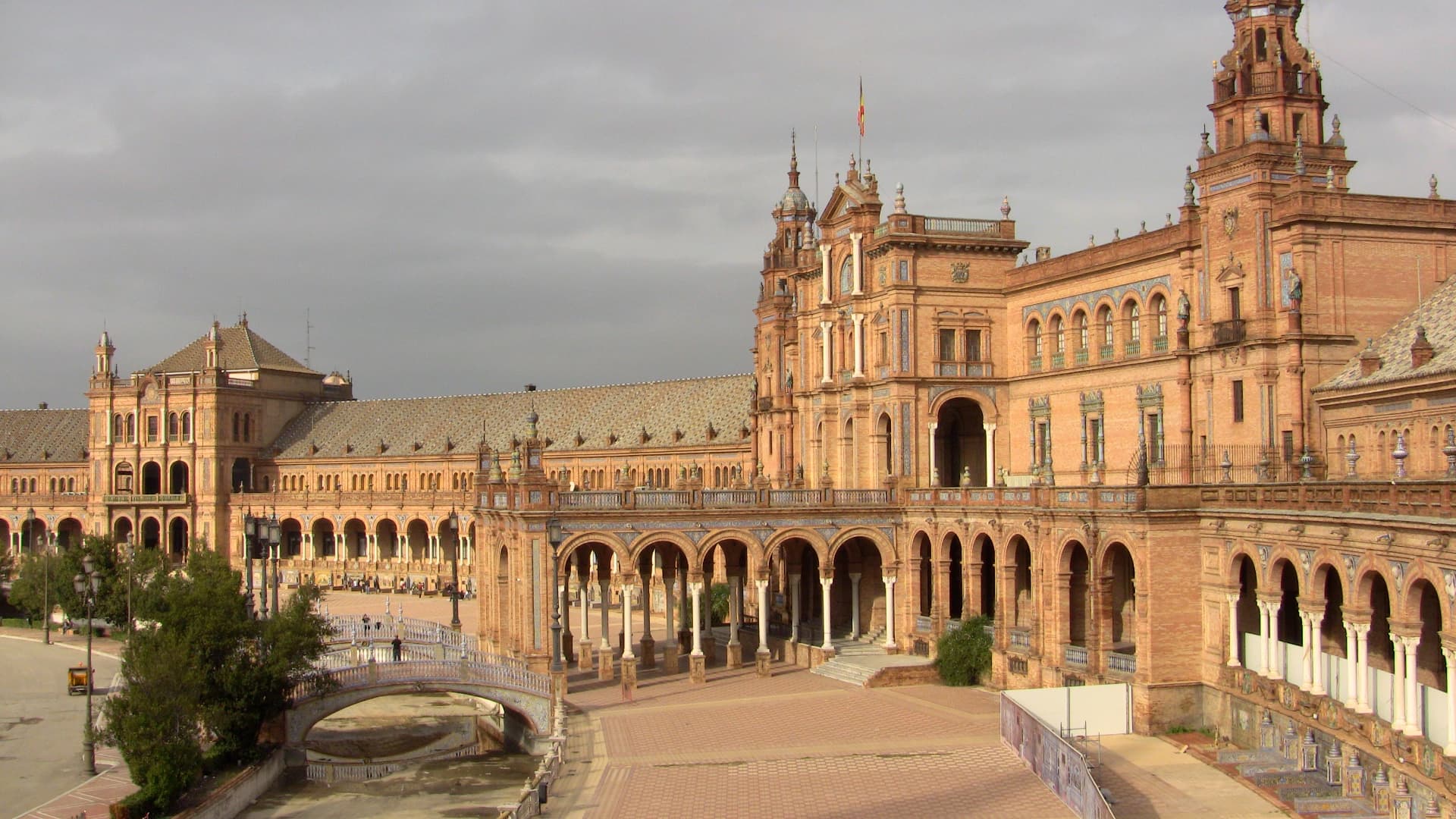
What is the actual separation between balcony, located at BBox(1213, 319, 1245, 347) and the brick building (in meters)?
0.08

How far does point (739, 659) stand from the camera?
58000 mm

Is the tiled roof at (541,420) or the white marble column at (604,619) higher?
the tiled roof at (541,420)

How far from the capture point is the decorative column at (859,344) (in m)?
63.3

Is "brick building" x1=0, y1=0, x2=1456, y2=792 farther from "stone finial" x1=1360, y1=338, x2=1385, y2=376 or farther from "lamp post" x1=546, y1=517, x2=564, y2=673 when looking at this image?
"lamp post" x1=546, y1=517, x2=564, y2=673

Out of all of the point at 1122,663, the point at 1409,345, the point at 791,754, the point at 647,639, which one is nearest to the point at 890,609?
the point at 647,639

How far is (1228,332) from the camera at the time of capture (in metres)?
48.2

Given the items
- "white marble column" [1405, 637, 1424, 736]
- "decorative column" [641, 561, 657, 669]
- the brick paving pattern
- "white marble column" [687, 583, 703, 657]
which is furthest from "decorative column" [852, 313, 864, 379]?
"white marble column" [1405, 637, 1424, 736]

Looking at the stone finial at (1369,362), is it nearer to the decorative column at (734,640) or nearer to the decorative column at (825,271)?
the decorative column at (734,640)

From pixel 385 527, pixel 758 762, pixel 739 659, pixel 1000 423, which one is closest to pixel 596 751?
pixel 758 762

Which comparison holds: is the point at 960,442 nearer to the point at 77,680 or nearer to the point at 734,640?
the point at 734,640

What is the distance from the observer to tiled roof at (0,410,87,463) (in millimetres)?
129250

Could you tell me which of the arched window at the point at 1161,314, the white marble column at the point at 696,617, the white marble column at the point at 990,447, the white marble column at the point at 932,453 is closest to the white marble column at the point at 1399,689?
the arched window at the point at 1161,314

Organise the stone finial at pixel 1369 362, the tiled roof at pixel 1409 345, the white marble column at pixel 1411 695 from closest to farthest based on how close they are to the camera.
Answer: the white marble column at pixel 1411 695, the tiled roof at pixel 1409 345, the stone finial at pixel 1369 362

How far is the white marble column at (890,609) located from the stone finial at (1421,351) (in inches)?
823
